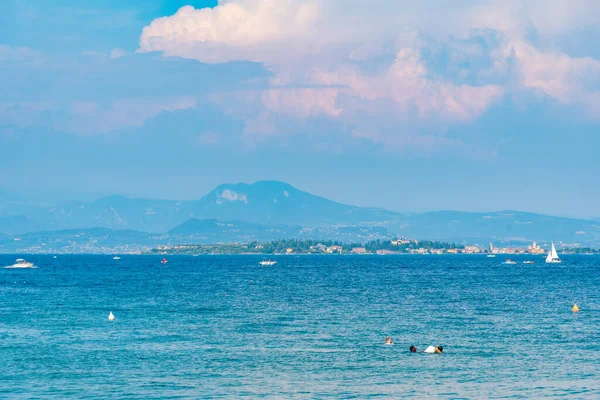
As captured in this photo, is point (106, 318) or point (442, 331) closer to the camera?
point (442, 331)

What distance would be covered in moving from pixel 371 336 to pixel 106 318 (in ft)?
122

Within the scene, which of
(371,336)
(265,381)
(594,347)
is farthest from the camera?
(371,336)

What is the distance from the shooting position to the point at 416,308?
121m

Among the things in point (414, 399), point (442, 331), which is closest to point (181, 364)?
point (414, 399)

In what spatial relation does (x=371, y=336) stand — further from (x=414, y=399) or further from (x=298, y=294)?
(x=298, y=294)

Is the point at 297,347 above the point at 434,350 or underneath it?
underneath

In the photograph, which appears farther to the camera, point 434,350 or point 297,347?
point 297,347

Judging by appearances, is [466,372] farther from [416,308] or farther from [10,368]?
[416,308]

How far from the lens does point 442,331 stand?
92188 millimetres

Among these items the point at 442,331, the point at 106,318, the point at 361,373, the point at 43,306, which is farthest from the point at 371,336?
the point at 43,306

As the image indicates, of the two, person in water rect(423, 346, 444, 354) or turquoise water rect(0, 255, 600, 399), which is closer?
turquoise water rect(0, 255, 600, 399)

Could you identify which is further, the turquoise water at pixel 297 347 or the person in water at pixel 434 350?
the person in water at pixel 434 350

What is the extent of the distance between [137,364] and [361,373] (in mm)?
19802

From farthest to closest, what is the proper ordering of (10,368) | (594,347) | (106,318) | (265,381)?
(106,318) → (594,347) → (10,368) → (265,381)
